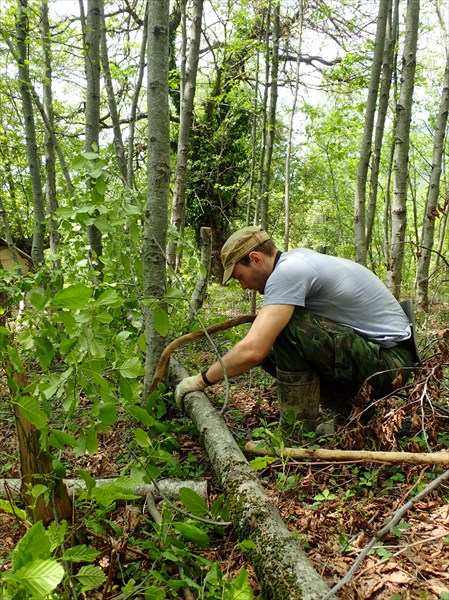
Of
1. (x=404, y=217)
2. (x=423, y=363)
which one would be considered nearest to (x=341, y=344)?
(x=423, y=363)

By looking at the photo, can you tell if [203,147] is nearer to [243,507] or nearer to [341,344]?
[341,344]

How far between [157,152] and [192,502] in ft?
6.89

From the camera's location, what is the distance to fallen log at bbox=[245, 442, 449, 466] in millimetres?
2033

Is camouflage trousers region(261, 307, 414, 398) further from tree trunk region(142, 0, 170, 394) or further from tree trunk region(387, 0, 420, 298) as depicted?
tree trunk region(387, 0, 420, 298)

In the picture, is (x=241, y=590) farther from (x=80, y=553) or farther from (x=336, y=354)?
(x=336, y=354)

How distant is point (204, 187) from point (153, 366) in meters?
12.8

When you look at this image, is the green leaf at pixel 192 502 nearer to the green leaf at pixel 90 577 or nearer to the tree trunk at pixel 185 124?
the green leaf at pixel 90 577

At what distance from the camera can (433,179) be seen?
779 centimetres

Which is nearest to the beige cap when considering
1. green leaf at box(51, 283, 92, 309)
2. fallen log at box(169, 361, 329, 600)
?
fallen log at box(169, 361, 329, 600)

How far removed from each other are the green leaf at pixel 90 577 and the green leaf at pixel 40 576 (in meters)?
0.45

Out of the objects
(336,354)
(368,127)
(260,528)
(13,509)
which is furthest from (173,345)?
(368,127)

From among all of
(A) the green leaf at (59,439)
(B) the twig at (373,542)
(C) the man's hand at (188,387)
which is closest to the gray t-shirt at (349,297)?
(C) the man's hand at (188,387)

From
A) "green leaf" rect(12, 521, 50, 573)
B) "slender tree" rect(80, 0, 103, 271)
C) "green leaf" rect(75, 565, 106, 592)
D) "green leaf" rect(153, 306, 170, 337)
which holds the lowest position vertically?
"green leaf" rect(75, 565, 106, 592)

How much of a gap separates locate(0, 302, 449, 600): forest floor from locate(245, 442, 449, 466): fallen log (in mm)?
40
